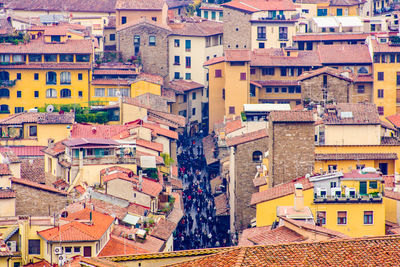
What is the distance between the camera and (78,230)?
5984 centimetres

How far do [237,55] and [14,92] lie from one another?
19.1 m

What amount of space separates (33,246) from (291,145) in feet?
52.4

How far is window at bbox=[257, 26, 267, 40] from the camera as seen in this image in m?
118

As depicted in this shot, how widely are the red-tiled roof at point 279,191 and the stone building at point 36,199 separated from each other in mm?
10826

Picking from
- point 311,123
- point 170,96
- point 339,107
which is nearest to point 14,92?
point 170,96

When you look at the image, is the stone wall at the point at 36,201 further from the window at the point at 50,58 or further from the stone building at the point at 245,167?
the window at the point at 50,58

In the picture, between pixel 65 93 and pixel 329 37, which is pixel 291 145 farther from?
pixel 329 37

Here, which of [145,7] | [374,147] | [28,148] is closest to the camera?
[374,147]

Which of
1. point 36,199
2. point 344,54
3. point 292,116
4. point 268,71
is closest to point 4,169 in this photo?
point 36,199

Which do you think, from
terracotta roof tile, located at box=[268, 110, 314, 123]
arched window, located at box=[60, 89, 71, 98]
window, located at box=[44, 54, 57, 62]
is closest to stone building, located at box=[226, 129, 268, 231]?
terracotta roof tile, located at box=[268, 110, 314, 123]

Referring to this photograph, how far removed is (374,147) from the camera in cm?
7519

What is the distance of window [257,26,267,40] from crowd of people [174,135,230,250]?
50.3 feet

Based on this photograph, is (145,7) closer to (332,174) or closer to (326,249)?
(332,174)

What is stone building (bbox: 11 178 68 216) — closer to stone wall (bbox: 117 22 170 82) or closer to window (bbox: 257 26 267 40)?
stone wall (bbox: 117 22 170 82)
